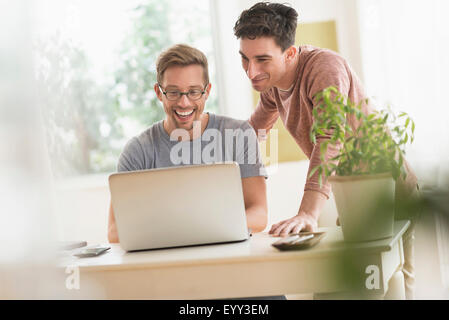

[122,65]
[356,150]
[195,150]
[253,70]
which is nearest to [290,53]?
[253,70]

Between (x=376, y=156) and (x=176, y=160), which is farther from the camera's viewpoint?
(x=176, y=160)

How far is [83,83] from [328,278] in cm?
406

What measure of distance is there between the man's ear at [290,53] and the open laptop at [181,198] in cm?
80

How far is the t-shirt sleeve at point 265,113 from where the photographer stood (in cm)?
223

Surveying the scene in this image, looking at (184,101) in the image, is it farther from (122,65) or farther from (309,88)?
(122,65)

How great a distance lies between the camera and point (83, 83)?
4.09 metres

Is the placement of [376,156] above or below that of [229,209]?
above

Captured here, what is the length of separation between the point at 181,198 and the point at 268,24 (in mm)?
878

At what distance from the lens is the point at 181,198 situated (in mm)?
1232

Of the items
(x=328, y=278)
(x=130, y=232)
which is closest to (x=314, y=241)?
(x=130, y=232)

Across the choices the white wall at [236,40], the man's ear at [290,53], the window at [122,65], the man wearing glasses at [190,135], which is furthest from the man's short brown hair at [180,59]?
the window at [122,65]

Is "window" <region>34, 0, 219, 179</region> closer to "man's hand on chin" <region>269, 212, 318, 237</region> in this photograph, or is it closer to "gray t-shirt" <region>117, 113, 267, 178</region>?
"gray t-shirt" <region>117, 113, 267, 178</region>

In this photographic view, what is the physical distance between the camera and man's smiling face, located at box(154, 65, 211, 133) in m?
1.91
